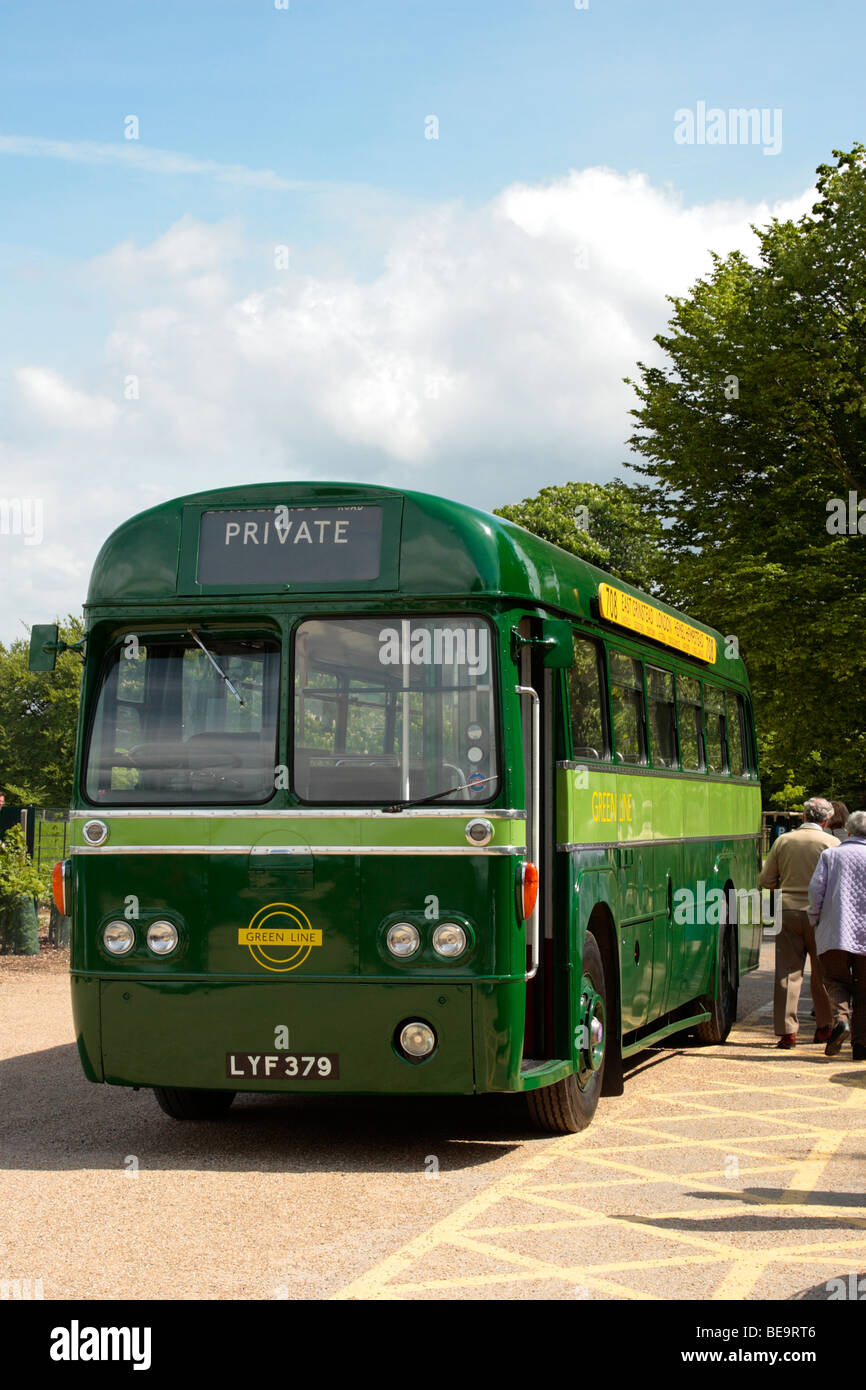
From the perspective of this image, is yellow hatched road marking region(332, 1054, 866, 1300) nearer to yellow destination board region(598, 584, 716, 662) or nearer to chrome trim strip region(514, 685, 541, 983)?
chrome trim strip region(514, 685, 541, 983)

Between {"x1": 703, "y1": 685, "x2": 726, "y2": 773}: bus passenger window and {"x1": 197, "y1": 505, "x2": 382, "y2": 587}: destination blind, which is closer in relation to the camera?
{"x1": 197, "y1": 505, "x2": 382, "y2": 587}: destination blind

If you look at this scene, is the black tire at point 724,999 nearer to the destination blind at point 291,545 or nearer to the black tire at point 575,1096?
the black tire at point 575,1096

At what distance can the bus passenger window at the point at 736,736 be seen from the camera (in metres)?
16.4

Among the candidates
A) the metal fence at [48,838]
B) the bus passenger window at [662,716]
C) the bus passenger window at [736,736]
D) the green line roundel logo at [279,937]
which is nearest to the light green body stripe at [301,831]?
the green line roundel logo at [279,937]

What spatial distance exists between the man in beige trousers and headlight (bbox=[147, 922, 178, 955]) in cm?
685

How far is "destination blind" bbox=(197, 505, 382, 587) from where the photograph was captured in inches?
353

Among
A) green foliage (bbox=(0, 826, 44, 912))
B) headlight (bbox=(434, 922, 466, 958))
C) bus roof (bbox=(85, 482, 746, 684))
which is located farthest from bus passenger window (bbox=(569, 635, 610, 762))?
green foliage (bbox=(0, 826, 44, 912))

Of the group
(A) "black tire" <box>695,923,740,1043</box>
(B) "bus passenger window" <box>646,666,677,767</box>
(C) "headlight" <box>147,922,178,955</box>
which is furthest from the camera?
(A) "black tire" <box>695,923,740,1043</box>

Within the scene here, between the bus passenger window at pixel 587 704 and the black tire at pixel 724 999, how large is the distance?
15.4 ft

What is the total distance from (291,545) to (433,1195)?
3359 mm

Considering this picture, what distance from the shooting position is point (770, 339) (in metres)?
27.2

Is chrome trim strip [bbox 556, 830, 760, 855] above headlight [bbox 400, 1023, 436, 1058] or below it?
above

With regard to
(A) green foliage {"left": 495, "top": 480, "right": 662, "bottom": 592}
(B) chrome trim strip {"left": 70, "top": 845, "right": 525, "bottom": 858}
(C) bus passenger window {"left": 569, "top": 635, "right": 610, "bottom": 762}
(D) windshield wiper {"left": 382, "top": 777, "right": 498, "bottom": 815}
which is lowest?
(B) chrome trim strip {"left": 70, "top": 845, "right": 525, "bottom": 858}

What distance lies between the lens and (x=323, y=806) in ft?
28.7
